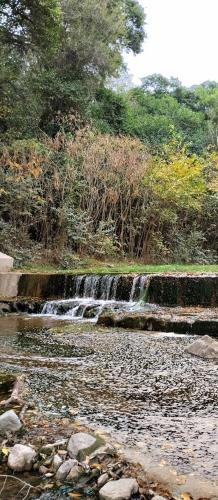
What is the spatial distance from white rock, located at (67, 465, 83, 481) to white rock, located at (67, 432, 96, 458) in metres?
0.12

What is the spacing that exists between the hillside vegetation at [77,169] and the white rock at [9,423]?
1092 centimetres

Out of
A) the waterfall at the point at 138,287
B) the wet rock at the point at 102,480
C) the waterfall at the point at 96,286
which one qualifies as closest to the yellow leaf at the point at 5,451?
the wet rock at the point at 102,480

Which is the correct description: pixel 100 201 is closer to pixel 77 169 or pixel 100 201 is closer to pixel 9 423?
pixel 77 169

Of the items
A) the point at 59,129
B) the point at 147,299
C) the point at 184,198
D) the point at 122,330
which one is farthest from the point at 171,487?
the point at 59,129

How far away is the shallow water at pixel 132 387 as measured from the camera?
2.91 metres

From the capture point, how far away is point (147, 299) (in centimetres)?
1013

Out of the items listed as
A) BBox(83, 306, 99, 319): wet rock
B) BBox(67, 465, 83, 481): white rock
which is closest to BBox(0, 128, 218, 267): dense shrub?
BBox(83, 306, 99, 319): wet rock

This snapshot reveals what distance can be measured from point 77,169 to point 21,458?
13.6 m

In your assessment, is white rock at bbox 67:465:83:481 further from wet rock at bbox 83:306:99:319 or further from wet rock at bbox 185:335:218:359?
wet rock at bbox 83:306:99:319

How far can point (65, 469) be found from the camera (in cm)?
248

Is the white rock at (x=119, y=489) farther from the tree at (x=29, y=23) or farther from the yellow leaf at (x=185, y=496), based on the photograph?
the tree at (x=29, y=23)

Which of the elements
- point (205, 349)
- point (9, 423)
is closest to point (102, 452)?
point (9, 423)

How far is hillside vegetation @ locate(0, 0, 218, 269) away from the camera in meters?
14.6

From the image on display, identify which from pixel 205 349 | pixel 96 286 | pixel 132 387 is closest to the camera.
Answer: pixel 132 387
